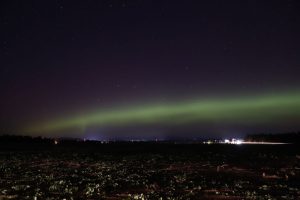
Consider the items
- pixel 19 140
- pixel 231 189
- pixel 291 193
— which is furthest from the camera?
pixel 19 140

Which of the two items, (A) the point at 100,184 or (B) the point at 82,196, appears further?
(A) the point at 100,184

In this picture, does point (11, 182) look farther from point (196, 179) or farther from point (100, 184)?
point (196, 179)

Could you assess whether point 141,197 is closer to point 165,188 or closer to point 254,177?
point 165,188

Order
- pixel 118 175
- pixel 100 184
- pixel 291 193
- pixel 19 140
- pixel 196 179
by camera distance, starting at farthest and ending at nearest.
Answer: pixel 19 140, pixel 118 175, pixel 196 179, pixel 100 184, pixel 291 193

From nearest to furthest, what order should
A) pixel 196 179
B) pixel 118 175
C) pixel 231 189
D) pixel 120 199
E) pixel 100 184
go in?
1. pixel 120 199
2. pixel 231 189
3. pixel 100 184
4. pixel 196 179
5. pixel 118 175

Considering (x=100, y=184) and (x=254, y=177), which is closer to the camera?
(x=100, y=184)

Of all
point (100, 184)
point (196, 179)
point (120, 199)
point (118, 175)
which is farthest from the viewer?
point (118, 175)

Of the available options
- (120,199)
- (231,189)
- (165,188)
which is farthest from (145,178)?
(120,199)

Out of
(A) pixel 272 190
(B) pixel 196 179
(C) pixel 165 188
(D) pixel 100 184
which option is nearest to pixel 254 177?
(B) pixel 196 179
